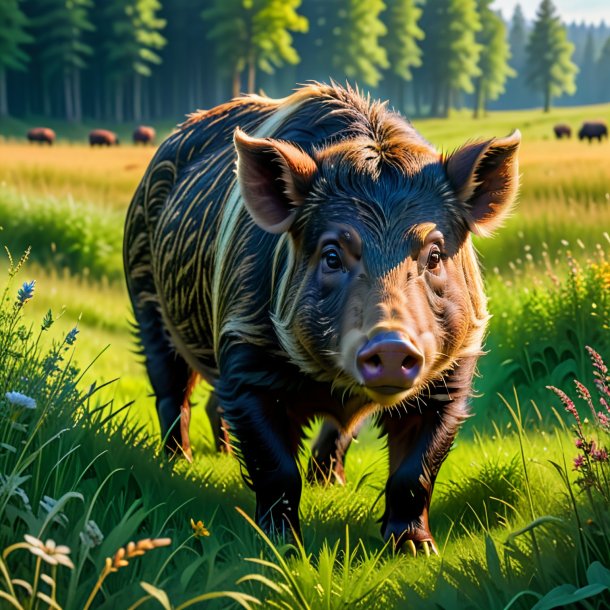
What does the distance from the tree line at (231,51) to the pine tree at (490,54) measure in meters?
0.08

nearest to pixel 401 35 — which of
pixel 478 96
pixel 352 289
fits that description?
pixel 478 96

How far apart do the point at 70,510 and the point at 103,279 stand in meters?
8.61

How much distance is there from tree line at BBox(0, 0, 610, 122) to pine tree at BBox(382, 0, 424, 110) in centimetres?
6

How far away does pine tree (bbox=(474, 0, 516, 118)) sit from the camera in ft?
199

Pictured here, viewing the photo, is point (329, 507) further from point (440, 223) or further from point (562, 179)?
point (562, 179)

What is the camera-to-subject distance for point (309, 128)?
4398 mm

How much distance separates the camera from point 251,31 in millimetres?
43906

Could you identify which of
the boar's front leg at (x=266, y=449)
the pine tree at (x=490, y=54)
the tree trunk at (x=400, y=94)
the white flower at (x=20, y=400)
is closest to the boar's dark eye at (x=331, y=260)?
the boar's front leg at (x=266, y=449)

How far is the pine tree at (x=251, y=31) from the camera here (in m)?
41.4

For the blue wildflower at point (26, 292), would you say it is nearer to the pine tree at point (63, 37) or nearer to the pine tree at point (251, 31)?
the pine tree at point (251, 31)

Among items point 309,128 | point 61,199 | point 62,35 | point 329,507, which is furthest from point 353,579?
point 62,35

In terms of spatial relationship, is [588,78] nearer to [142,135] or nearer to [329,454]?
[142,135]

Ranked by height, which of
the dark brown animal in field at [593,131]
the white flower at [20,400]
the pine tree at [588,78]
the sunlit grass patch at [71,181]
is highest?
the white flower at [20,400]

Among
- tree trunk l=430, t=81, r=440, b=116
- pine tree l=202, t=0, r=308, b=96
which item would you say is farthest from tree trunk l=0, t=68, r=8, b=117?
tree trunk l=430, t=81, r=440, b=116
